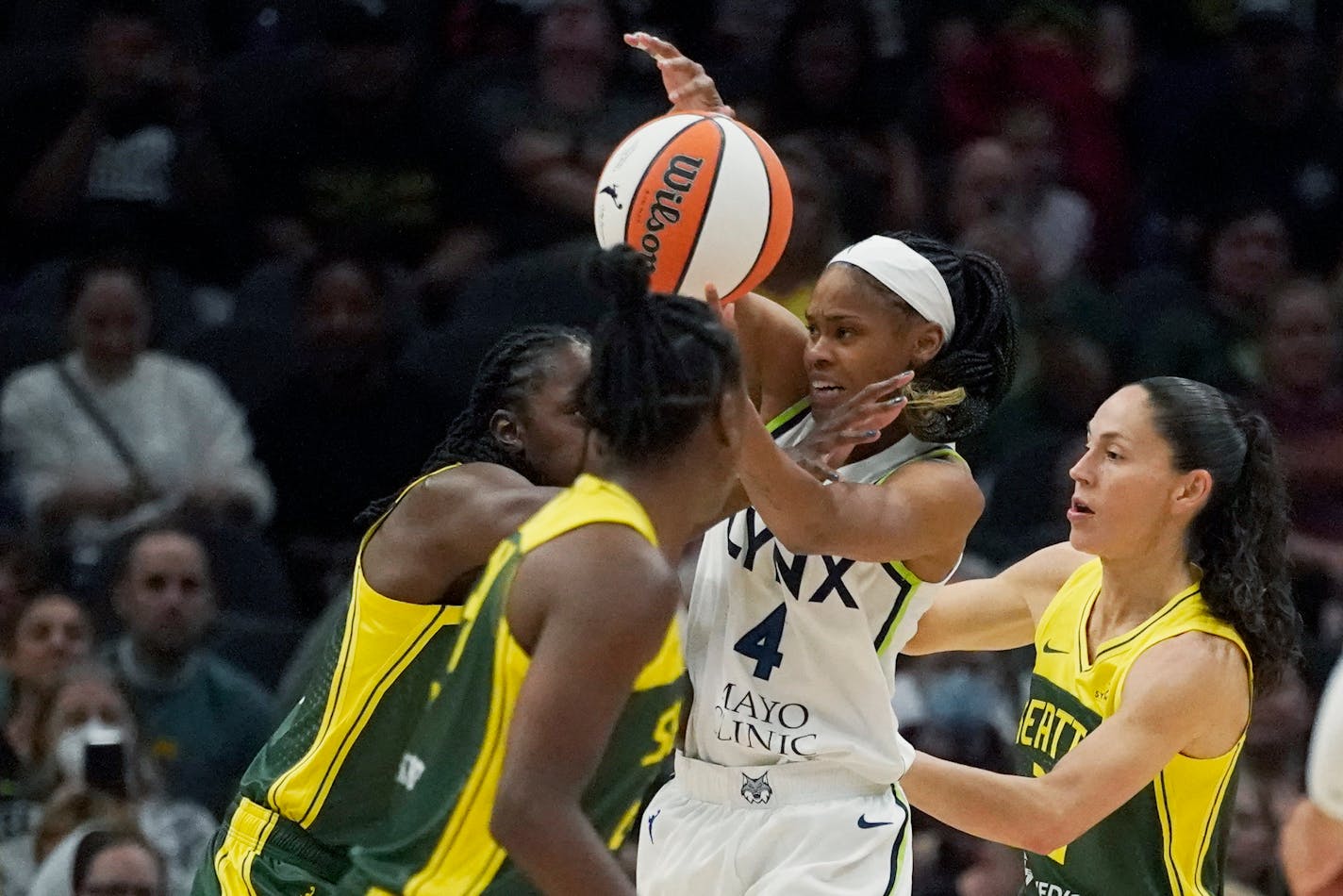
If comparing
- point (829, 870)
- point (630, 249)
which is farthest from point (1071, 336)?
point (630, 249)

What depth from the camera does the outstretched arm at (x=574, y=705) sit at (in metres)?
2.78

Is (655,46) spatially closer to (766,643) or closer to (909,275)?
(909,275)

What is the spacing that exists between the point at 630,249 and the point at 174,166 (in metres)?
5.44

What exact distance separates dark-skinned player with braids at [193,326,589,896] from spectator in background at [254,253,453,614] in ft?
11.7

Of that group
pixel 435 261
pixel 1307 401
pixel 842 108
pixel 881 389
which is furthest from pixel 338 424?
pixel 881 389

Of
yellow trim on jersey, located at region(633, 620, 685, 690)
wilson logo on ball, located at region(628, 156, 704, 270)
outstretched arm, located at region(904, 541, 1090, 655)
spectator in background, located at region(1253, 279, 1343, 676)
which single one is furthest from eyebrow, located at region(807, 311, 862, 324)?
spectator in background, located at region(1253, 279, 1343, 676)

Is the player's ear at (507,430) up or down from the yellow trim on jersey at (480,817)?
up

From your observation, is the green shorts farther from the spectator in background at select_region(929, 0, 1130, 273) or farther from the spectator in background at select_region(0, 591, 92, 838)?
the spectator in background at select_region(929, 0, 1130, 273)

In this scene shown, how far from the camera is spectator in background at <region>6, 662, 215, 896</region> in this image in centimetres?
581

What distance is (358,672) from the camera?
3.70 m

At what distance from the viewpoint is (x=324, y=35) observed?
→ 851cm

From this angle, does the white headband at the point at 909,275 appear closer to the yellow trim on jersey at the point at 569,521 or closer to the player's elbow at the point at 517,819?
the yellow trim on jersey at the point at 569,521

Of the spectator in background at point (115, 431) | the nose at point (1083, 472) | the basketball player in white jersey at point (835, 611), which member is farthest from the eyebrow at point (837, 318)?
the spectator in background at point (115, 431)

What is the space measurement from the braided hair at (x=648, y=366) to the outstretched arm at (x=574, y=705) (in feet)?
0.63
